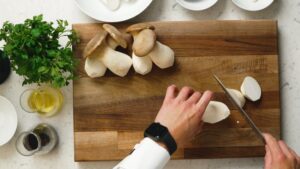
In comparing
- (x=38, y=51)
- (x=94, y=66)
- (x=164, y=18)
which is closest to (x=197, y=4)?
(x=164, y=18)

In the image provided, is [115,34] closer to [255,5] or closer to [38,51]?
[38,51]

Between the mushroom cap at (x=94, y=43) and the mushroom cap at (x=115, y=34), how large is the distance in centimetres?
1

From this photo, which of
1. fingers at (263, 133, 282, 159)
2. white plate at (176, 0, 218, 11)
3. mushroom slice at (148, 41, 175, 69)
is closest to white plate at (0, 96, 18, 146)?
mushroom slice at (148, 41, 175, 69)

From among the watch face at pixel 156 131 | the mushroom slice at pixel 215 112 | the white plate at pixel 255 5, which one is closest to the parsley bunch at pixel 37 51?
the watch face at pixel 156 131

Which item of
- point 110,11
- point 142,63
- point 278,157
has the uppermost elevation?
point 110,11

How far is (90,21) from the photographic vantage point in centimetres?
110

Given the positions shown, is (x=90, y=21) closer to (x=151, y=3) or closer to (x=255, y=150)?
(x=151, y=3)

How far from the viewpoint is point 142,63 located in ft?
3.36

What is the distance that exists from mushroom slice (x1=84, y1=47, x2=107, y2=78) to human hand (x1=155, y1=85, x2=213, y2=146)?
0.59 ft

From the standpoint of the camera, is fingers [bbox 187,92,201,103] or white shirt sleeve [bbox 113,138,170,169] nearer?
white shirt sleeve [bbox 113,138,170,169]

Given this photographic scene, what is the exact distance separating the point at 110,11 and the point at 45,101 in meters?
0.29

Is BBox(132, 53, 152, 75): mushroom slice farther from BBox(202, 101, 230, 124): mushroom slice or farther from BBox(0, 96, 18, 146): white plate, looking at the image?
BBox(0, 96, 18, 146): white plate

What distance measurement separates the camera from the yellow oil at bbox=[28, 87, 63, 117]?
1.07 meters

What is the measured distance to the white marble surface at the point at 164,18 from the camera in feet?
3.58
